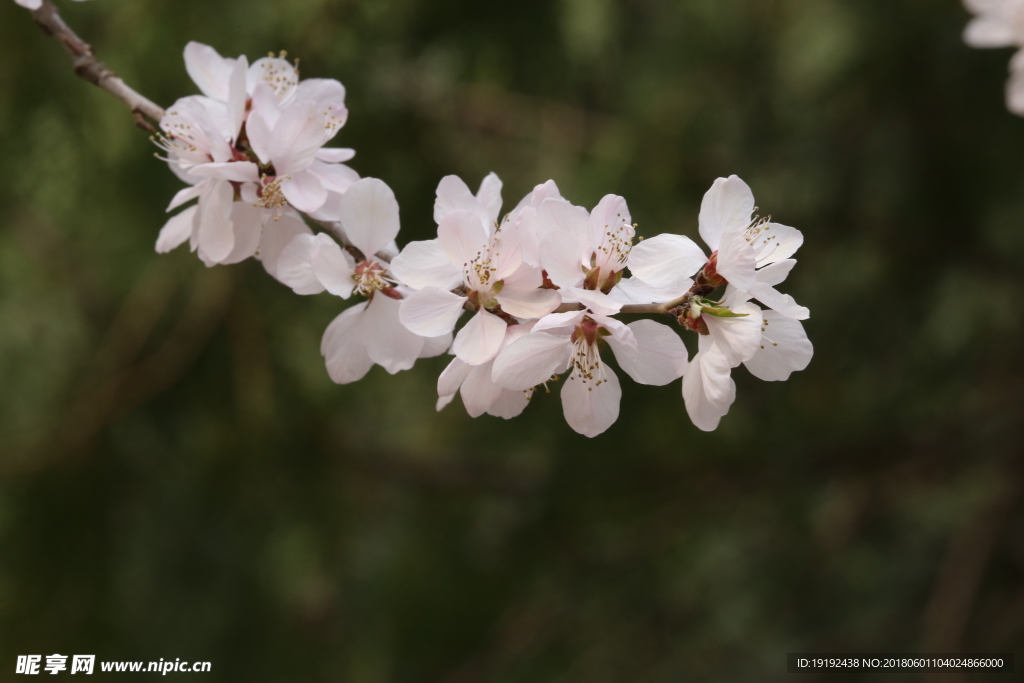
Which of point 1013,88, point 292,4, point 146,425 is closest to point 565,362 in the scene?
point 1013,88

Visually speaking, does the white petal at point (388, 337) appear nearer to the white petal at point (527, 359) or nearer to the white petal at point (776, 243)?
the white petal at point (527, 359)

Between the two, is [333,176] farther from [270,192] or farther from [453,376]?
[453,376]

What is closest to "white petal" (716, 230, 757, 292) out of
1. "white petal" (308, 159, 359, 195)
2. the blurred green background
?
"white petal" (308, 159, 359, 195)

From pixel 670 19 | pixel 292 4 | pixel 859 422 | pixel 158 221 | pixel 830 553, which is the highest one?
pixel 670 19

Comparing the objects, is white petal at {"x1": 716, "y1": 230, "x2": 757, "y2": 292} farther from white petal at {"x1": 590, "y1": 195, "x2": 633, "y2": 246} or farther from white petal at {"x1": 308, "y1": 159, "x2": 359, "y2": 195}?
white petal at {"x1": 308, "y1": 159, "x2": 359, "y2": 195}

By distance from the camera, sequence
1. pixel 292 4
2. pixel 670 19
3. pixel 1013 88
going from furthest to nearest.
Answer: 1. pixel 670 19
2. pixel 292 4
3. pixel 1013 88

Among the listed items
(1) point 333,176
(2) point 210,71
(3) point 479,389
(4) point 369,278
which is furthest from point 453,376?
(2) point 210,71

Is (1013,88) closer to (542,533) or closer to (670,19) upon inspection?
(670,19)
